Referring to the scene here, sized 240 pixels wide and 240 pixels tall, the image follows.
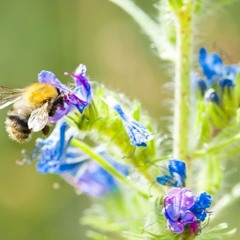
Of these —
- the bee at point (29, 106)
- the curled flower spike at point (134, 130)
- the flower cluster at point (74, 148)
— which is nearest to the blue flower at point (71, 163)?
the flower cluster at point (74, 148)

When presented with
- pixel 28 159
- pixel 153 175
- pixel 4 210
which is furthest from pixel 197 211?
pixel 4 210

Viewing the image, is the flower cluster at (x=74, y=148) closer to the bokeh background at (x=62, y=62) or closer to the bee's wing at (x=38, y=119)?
the bee's wing at (x=38, y=119)

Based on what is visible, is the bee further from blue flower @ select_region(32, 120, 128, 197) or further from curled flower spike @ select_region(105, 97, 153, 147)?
curled flower spike @ select_region(105, 97, 153, 147)

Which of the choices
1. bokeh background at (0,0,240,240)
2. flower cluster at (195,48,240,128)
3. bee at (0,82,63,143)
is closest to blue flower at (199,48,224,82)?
flower cluster at (195,48,240,128)

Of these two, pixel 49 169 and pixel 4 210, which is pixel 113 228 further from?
pixel 4 210

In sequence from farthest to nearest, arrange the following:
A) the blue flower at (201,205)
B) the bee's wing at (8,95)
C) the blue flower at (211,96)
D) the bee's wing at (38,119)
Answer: the blue flower at (211,96) < the bee's wing at (8,95) < the bee's wing at (38,119) < the blue flower at (201,205)
